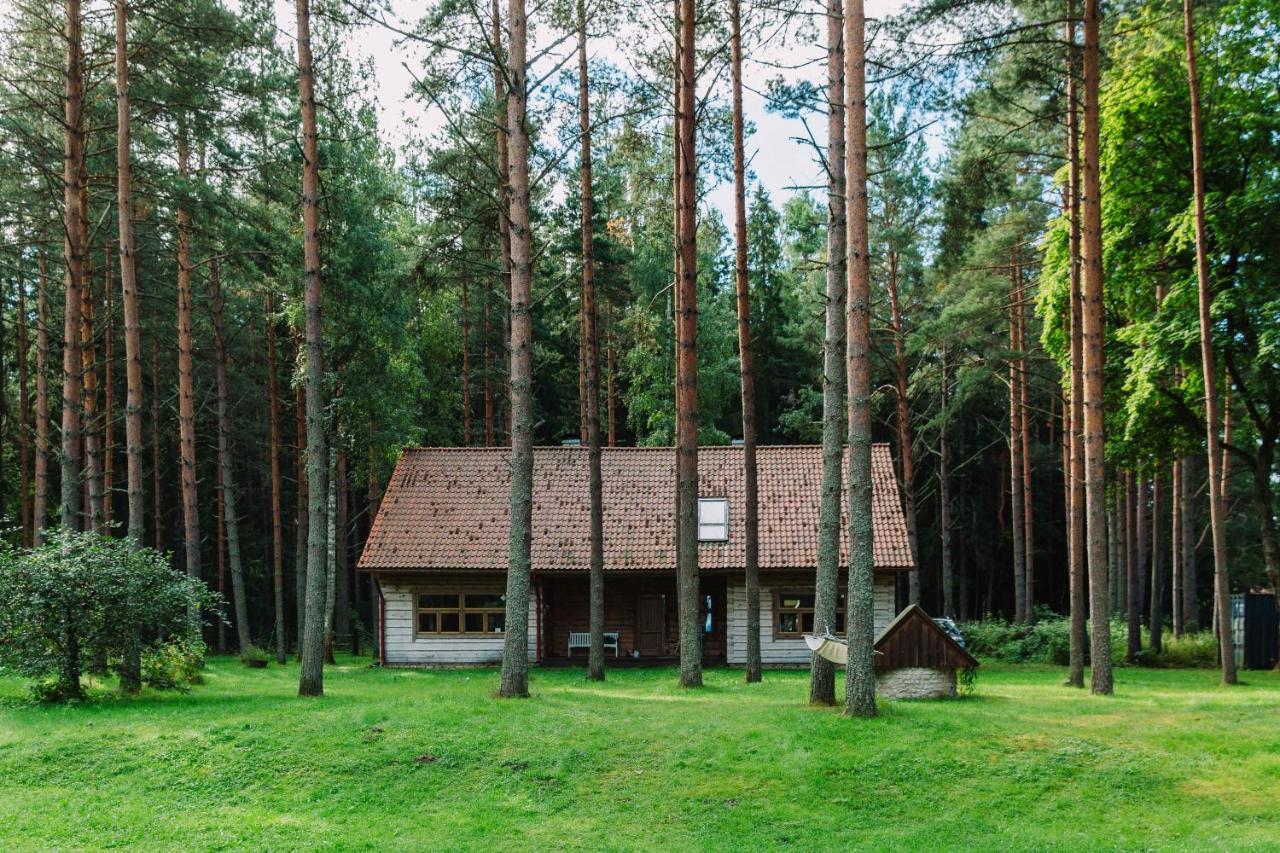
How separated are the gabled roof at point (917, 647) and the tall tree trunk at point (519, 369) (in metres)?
4.86

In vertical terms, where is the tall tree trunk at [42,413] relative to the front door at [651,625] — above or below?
above

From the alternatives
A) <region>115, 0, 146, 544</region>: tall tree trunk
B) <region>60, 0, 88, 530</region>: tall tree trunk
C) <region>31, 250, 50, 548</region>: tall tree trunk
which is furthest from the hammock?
<region>31, 250, 50, 548</region>: tall tree trunk

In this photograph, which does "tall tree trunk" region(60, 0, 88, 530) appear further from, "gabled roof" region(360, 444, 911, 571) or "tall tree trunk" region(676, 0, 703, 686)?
"tall tree trunk" region(676, 0, 703, 686)

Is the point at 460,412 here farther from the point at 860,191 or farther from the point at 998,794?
the point at 998,794

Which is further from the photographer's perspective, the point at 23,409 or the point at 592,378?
the point at 23,409

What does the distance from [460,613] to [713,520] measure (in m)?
6.36

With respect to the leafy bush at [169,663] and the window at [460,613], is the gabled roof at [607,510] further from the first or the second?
the leafy bush at [169,663]

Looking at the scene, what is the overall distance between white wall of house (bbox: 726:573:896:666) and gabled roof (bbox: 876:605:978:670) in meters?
9.55

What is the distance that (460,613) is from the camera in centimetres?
2448

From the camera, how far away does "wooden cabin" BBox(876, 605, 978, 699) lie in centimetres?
1409

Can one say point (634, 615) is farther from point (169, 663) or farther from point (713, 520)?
point (169, 663)

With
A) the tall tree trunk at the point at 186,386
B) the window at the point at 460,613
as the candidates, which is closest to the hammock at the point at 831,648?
the tall tree trunk at the point at 186,386

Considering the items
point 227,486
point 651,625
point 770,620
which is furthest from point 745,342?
point 227,486

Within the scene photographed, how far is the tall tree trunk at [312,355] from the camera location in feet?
45.9
